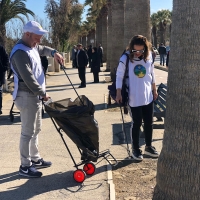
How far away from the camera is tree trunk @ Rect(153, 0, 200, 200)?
3.07 m

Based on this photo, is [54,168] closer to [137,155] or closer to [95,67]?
[137,155]

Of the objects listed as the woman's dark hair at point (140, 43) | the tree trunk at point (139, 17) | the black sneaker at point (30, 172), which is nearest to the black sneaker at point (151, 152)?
the woman's dark hair at point (140, 43)

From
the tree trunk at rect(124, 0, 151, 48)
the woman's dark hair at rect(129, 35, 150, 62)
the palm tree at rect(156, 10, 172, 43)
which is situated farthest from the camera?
the palm tree at rect(156, 10, 172, 43)

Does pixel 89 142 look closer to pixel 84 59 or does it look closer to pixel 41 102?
pixel 41 102

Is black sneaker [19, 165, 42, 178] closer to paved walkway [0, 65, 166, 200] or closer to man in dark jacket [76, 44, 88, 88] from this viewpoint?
paved walkway [0, 65, 166, 200]

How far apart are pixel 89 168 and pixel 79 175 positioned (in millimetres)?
286

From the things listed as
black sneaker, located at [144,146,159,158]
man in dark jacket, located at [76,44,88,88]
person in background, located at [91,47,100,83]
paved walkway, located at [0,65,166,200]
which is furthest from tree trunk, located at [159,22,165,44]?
black sneaker, located at [144,146,159,158]

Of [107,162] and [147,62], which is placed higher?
[147,62]

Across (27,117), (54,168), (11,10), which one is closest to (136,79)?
(27,117)

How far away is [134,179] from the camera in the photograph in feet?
16.1

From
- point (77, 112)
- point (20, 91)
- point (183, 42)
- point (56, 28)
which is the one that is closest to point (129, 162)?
point (77, 112)

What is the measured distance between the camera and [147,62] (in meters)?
5.35

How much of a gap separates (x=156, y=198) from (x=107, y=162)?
1980 mm

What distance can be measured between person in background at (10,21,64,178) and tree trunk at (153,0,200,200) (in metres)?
1.97
